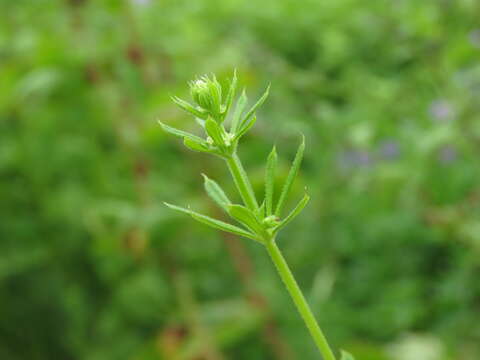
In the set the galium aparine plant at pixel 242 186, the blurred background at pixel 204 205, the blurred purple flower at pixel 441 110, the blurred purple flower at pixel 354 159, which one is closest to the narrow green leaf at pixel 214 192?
the galium aparine plant at pixel 242 186

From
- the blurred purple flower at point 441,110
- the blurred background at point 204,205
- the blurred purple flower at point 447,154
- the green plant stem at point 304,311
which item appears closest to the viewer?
the green plant stem at point 304,311

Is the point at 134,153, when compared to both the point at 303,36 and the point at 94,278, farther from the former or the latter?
the point at 303,36

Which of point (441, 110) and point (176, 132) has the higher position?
point (441, 110)

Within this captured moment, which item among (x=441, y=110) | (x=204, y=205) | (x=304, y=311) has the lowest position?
(x=304, y=311)

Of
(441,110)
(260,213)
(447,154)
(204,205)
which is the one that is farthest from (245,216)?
(447,154)

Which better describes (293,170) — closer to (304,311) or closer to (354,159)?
(304,311)

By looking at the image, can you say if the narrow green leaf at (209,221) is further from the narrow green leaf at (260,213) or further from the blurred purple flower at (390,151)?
the blurred purple flower at (390,151)
